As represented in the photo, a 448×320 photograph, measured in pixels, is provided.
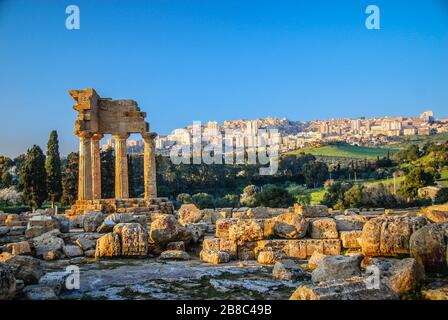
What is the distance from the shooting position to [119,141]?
26.0 m

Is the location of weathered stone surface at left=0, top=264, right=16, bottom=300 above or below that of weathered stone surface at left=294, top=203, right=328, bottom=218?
below

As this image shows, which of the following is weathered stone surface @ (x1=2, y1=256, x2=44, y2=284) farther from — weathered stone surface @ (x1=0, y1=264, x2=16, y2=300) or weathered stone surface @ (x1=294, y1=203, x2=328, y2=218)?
weathered stone surface @ (x1=294, y1=203, x2=328, y2=218)

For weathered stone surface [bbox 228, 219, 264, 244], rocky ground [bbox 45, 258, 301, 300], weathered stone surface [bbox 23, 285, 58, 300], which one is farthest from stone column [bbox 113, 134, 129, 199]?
weathered stone surface [bbox 23, 285, 58, 300]

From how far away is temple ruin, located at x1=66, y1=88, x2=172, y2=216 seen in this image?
938 inches

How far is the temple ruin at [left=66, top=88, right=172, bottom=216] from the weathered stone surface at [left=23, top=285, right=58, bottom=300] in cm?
1555

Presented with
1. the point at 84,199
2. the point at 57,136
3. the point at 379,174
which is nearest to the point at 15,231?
the point at 84,199

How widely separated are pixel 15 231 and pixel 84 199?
7.80 metres

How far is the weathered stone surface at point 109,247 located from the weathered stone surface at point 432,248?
744cm

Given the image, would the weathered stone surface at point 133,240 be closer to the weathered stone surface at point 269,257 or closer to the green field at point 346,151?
the weathered stone surface at point 269,257

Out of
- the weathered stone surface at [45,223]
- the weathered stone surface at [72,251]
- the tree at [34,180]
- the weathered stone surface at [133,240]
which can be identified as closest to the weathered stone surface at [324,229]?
the weathered stone surface at [133,240]

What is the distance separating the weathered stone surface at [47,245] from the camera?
1212 centimetres

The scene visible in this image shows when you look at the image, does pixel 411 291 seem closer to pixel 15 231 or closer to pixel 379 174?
A: pixel 15 231

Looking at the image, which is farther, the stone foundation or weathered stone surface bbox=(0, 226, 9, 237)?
the stone foundation

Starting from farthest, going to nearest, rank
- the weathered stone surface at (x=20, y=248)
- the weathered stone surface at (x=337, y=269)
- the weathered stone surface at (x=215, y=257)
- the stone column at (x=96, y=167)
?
1. the stone column at (x=96, y=167)
2. the weathered stone surface at (x=20, y=248)
3. the weathered stone surface at (x=215, y=257)
4. the weathered stone surface at (x=337, y=269)
